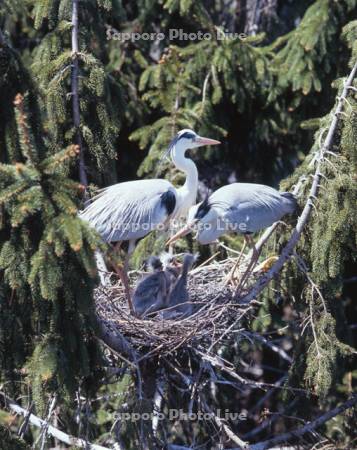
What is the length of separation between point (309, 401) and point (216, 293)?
1.34 meters

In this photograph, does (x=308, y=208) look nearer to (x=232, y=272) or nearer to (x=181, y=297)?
(x=232, y=272)

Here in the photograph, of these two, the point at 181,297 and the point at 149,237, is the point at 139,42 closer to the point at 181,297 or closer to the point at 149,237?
the point at 149,237

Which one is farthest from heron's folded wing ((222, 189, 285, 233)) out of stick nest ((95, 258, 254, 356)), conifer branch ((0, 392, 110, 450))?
conifer branch ((0, 392, 110, 450))

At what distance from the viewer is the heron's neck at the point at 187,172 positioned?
809cm

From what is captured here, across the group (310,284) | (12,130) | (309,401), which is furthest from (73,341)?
(309,401)

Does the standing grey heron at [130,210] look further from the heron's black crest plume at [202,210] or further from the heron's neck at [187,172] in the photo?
the heron's black crest plume at [202,210]

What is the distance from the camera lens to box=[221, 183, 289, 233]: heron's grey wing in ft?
25.0

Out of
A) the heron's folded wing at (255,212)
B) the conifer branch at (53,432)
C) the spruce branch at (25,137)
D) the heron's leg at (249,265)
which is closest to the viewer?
the spruce branch at (25,137)

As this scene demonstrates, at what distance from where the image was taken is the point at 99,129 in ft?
25.7

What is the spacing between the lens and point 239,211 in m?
7.73

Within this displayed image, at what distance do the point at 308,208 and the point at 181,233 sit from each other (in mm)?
1150

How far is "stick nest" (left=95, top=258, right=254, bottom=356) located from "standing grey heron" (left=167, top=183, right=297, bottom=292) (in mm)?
367

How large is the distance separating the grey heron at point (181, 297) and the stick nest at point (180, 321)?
0.06 metres

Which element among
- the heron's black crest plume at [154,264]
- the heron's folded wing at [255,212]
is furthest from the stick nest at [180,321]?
the heron's folded wing at [255,212]
